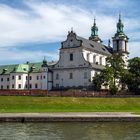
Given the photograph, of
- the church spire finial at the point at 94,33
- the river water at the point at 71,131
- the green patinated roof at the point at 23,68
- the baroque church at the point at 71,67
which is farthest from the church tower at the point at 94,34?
the river water at the point at 71,131

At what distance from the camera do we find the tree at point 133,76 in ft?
323

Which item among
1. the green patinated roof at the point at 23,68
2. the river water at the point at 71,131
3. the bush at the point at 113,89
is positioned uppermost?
the green patinated roof at the point at 23,68

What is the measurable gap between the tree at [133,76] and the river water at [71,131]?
57510mm

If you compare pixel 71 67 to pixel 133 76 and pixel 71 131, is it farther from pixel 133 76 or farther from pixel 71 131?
pixel 71 131

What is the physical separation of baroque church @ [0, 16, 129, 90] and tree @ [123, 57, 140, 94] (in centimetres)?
1150

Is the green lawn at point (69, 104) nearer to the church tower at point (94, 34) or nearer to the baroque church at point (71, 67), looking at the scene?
the baroque church at point (71, 67)

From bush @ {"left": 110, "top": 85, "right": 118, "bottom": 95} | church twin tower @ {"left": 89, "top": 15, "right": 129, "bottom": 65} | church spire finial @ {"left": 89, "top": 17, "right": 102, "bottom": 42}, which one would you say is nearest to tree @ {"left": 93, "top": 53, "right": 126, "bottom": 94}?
bush @ {"left": 110, "top": 85, "right": 118, "bottom": 95}

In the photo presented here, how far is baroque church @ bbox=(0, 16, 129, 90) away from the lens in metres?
112

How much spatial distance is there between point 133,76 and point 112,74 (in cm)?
512

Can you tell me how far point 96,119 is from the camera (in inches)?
1699

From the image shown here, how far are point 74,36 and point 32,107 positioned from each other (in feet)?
172

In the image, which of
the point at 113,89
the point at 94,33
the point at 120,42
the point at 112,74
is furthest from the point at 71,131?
the point at 94,33

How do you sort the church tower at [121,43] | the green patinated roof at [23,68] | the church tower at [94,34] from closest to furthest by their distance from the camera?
the church tower at [121,43] < the green patinated roof at [23,68] < the church tower at [94,34]

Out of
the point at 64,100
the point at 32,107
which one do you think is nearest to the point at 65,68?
the point at 64,100
